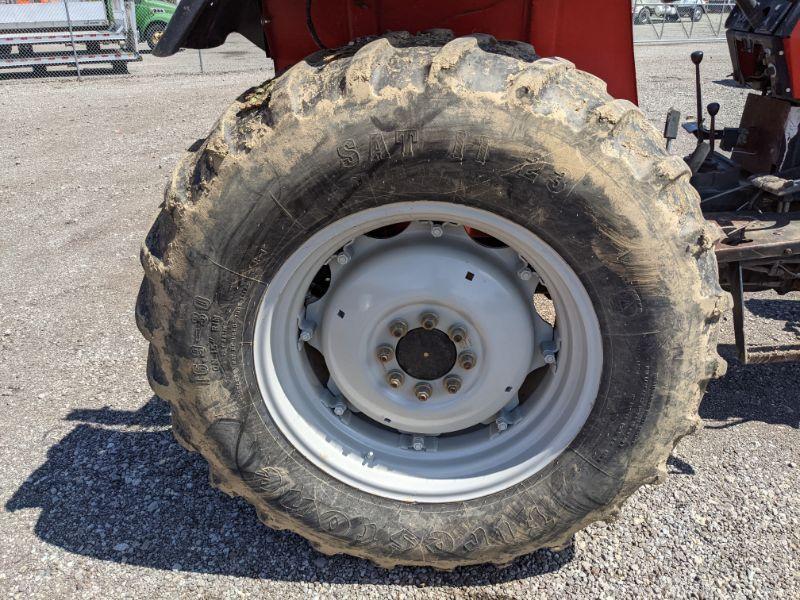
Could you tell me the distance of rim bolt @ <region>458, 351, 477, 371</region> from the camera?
2.25 metres

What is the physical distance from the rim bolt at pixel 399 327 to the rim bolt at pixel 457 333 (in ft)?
0.49

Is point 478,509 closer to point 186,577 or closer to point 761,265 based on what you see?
point 186,577

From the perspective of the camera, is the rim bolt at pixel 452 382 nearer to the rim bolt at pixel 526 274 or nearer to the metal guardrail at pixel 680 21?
the rim bolt at pixel 526 274

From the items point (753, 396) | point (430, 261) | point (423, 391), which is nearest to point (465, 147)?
point (430, 261)

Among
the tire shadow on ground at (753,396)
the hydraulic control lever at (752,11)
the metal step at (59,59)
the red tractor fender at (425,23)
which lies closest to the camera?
the red tractor fender at (425,23)

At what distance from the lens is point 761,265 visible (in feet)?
10.0

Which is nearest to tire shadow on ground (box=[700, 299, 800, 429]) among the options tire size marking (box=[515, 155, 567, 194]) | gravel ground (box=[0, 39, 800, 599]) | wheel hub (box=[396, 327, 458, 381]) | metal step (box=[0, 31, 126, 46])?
gravel ground (box=[0, 39, 800, 599])

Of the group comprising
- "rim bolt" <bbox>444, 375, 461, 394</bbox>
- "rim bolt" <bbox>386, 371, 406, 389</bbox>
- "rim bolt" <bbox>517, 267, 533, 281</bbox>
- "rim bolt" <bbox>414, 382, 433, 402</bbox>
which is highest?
"rim bolt" <bbox>517, 267, 533, 281</bbox>

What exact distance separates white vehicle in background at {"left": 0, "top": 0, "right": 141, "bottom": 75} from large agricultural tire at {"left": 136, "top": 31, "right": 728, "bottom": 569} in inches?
630

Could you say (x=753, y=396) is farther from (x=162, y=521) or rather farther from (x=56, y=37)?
(x=56, y=37)

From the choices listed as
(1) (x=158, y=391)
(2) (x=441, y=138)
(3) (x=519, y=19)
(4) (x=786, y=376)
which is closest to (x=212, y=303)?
(1) (x=158, y=391)

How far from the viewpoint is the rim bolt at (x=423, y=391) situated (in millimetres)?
2293

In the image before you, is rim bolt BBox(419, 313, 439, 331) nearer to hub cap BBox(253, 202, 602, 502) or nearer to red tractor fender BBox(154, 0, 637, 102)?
hub cap BBox(253, 202, 602, 502)

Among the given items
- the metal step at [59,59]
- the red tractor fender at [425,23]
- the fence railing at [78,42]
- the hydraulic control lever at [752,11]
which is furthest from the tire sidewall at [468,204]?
the metal step at [59,59]
